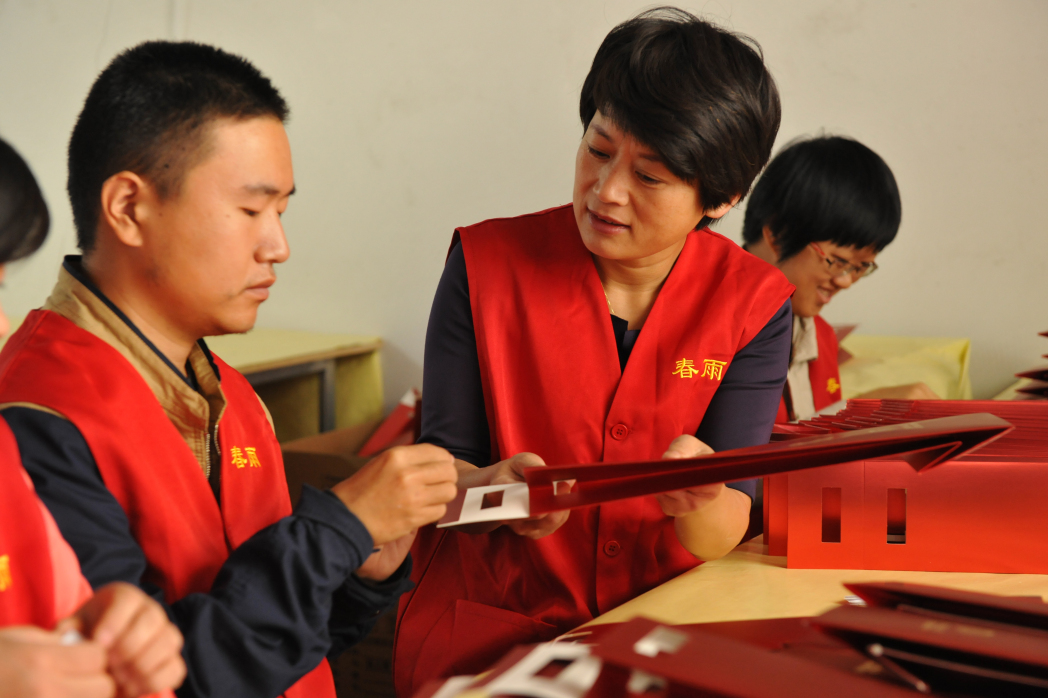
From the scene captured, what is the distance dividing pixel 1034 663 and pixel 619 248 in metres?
0.70

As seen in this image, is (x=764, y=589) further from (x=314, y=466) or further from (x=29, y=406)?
(x=314, y=466)

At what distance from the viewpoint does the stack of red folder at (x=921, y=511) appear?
911mm

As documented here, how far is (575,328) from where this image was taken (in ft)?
3.66

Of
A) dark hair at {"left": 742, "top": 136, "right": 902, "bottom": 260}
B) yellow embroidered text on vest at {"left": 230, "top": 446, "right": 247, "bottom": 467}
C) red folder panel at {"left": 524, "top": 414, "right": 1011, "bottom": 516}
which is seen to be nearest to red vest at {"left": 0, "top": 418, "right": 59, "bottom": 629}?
yellow embroidered text on vest at {"left": 230, "top": 446, "right": 247, "bottom": 467}

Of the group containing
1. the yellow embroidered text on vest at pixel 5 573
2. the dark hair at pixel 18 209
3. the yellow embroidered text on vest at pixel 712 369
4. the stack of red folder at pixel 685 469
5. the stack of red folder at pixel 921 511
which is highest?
the dark hair at pixel 18 209

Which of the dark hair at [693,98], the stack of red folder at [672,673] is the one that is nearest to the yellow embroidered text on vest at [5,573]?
the stack of red folder at [672,673]

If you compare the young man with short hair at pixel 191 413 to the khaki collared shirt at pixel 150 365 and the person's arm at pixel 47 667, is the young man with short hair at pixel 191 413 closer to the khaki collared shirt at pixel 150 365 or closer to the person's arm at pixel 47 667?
the khaki collared shirt at pixel 150 365

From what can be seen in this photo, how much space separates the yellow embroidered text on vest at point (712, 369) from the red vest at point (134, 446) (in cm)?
63

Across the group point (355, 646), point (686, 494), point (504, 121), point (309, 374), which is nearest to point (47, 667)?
point (686, 494)

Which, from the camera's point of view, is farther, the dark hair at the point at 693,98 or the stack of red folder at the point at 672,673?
the dark hair at the point at 693,98

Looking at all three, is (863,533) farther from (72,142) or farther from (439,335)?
(72,142)

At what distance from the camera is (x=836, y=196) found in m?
1.60

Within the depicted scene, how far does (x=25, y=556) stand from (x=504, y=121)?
2.22m

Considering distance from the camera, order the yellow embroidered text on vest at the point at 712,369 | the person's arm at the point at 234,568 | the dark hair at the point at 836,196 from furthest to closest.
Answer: the dark hair at the point at 836,196
the yellow embroidered text on vest at the point at 712,369
the person's arm at the point at 234,568
